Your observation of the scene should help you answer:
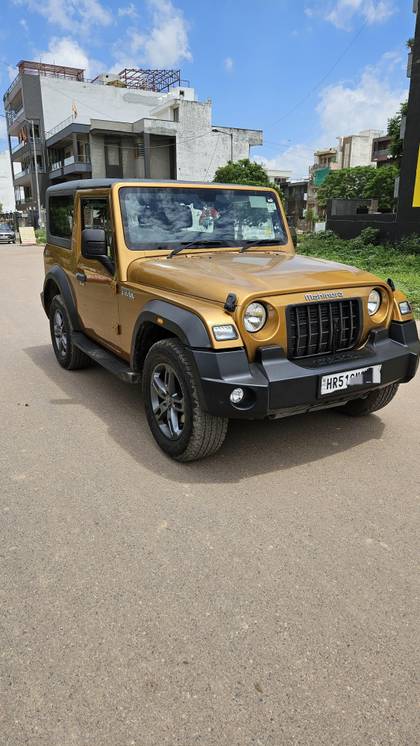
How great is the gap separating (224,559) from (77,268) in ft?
11.6

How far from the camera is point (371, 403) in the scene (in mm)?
4434

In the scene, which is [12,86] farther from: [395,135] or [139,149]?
[395,135]

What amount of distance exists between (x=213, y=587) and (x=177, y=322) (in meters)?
1.63

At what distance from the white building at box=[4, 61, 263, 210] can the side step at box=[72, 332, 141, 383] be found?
152 ft

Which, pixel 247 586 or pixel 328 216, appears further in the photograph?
pixel 328 216

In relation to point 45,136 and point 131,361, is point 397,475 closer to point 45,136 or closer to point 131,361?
point 131,361

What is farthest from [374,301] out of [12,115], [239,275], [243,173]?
[12,115]

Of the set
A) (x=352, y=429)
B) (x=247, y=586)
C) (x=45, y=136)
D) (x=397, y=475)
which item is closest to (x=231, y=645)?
(x=247, y=586)

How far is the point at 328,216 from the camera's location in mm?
22266

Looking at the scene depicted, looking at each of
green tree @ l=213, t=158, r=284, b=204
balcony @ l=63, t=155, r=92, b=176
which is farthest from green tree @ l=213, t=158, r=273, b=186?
balcony @ l=63, t=155, r=92, b=176

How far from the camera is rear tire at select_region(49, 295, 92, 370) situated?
5.89 m

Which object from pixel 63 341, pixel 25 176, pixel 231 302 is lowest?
pixel 63 341

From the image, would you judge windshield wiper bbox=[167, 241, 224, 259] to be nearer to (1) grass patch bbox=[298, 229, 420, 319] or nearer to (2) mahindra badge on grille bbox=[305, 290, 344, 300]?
(2) mahindra badge on grille bbox=[305, 290, 344, 300]

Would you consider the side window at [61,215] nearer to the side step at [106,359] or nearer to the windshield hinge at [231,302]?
the side step at [106,359]
